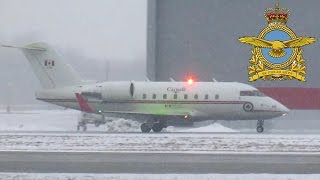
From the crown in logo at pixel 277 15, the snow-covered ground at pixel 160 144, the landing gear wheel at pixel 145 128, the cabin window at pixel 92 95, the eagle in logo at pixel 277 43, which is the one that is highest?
the crown in logo at pixel 277 15

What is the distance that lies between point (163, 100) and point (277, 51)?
883 cm

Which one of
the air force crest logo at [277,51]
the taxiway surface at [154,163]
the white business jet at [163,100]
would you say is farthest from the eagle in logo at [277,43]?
the taxiway surface at [154,163]

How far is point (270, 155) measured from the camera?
1759 cm

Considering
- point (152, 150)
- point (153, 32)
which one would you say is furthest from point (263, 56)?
point (152, 150)

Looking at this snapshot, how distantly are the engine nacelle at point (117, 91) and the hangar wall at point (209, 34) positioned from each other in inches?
270

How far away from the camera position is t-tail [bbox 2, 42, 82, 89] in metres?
32.3

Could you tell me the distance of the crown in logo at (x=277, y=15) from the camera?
37.0 meters

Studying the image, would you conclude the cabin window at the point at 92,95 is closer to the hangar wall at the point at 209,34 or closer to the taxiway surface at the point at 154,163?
the hangar wall at the point at 209,34

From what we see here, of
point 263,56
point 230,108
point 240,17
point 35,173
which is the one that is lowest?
point 35,173

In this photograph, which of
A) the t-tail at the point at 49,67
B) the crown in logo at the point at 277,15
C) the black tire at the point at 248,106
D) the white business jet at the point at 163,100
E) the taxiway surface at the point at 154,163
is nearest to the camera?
the taxiway surface at the point at 154,163

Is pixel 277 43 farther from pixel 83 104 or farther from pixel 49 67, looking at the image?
pixel 49 67

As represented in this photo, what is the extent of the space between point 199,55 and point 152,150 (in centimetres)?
1947

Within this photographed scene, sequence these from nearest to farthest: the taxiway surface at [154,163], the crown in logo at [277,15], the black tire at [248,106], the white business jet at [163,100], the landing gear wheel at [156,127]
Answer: the taxiway surface at [154,163]
the black tire at [248,106]
the white business jet at [163,100]
the landing gear wheel at [156,127]
the crown in logo at [277,15]

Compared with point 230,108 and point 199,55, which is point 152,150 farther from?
point 199,55
